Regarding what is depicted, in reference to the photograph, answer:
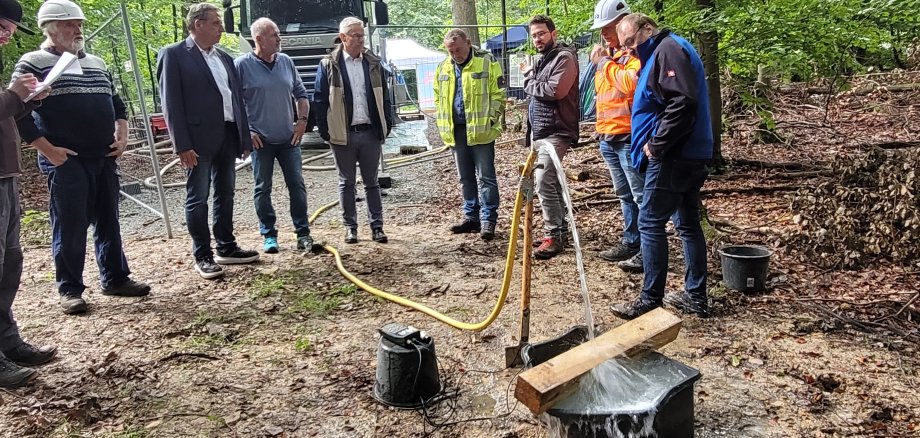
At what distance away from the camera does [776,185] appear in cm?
620

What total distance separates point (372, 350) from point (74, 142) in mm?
2323

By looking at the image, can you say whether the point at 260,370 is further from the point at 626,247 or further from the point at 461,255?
the point at 626,247

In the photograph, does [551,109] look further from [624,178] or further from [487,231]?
[487,231]

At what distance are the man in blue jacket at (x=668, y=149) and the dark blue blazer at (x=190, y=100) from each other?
295cm

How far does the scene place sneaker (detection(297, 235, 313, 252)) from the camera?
16.8 feet

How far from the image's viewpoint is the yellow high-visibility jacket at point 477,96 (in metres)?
5.08

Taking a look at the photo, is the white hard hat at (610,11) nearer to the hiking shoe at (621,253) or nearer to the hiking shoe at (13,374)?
the hiking shoe at (621,253)

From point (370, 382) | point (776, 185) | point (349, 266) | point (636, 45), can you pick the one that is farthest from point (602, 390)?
point (776, 185)

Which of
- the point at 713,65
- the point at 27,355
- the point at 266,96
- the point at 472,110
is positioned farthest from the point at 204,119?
the point at 713,65

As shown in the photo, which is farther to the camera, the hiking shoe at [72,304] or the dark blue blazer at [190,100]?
the dark blue blazer at [190,100]

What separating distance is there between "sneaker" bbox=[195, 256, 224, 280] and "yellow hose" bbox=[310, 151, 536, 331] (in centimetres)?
90

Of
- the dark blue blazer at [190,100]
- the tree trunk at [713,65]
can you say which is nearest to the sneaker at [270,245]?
the dark blue blazer at [190,100]

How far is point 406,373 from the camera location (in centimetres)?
271

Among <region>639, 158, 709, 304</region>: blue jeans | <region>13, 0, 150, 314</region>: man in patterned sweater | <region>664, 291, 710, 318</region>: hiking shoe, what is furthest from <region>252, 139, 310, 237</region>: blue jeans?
<region>664, 291, 710, 318</region>: hiking shoe
